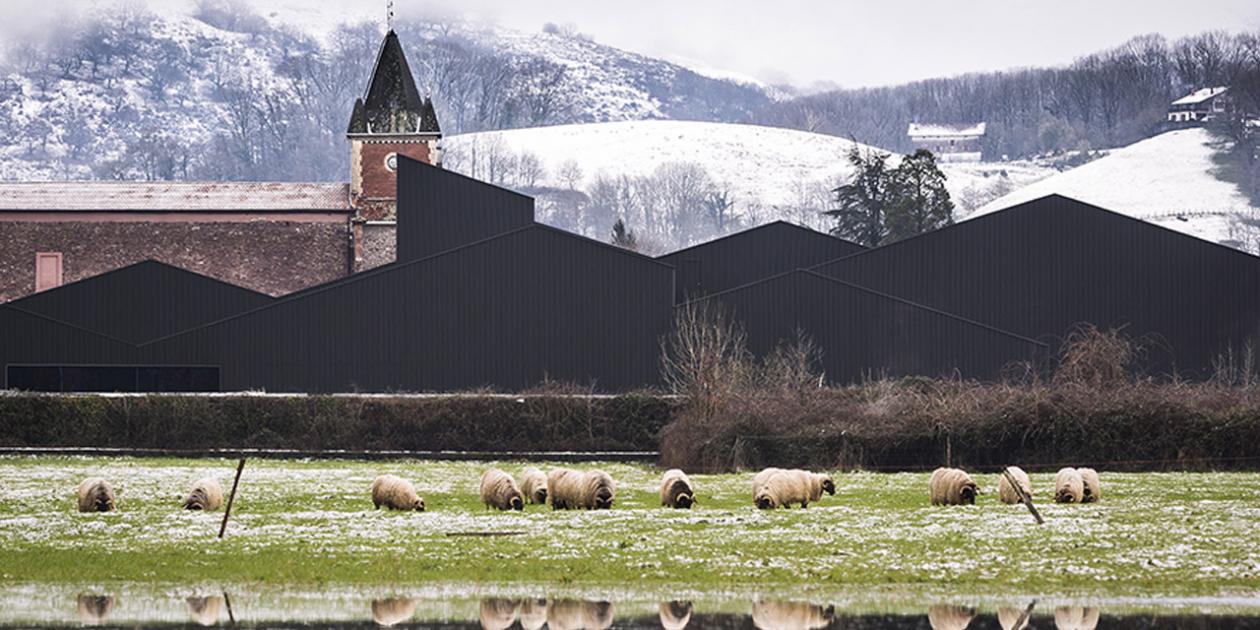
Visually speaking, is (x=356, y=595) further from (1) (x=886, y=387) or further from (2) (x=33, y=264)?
(2) (x=33, y=264)

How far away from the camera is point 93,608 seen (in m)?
24.8

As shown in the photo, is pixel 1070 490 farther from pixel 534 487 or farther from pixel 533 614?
pixel 533 614

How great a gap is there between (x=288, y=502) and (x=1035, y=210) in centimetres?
3932

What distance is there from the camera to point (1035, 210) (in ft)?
235

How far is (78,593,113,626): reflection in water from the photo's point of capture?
78.1 feet

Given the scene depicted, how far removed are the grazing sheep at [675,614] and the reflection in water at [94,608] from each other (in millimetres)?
6373

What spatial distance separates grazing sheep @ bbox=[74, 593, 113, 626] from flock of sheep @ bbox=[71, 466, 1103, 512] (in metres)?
10.7

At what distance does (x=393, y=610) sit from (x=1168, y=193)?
537 ft

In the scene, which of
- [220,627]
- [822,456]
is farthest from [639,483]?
[220,627]

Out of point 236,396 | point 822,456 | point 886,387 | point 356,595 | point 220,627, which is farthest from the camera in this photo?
point 236,396

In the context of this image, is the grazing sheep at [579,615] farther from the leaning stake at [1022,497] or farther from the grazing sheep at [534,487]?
the grazing sheep at [534,487]

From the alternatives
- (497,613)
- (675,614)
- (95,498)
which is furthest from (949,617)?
(95,498)

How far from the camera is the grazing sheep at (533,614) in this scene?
23.5m

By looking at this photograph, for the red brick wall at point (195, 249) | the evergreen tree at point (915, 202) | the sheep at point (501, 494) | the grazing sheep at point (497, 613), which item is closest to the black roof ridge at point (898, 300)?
the red brick wall at point (195, 249)
